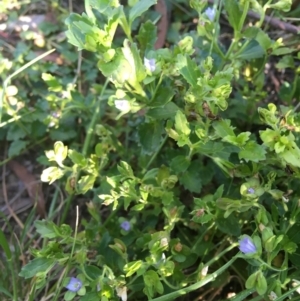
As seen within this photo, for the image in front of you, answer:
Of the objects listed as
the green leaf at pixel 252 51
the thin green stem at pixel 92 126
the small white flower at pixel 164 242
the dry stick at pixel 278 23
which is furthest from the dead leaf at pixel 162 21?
the small white flower at pixel 164 242

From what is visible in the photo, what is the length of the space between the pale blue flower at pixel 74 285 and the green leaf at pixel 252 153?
0.46 m

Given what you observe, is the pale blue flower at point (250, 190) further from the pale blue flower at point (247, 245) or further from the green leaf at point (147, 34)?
the green leaf at point (147, 34)

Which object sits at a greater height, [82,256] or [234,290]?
[82,256]

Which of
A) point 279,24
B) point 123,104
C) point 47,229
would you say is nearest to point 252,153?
point 123,104

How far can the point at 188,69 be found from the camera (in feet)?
3.61

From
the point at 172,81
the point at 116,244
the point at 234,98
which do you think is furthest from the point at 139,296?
the point at 234,98

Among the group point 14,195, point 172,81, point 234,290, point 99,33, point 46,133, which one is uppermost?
point 99,33

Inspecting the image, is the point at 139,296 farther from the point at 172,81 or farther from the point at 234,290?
the point at 172,81

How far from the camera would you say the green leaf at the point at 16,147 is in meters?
1.60

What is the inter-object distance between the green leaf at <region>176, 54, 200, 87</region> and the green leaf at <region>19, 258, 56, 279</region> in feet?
1.67

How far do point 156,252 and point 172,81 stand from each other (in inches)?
15.9

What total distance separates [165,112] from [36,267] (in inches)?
18.0

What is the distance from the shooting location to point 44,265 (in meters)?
1.18

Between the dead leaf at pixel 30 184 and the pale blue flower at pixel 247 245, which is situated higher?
the pale blue flower at pixel 247 245
